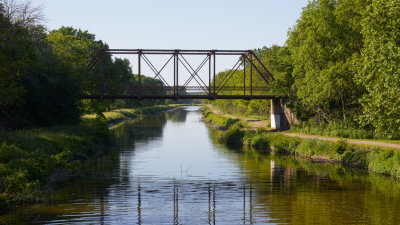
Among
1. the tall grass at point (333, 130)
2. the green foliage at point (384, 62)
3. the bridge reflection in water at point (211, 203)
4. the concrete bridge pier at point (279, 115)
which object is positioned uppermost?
the green foliage at point (384, 62)

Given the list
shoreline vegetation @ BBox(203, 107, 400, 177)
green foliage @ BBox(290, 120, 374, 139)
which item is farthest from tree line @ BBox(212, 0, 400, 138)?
shoreline vegetation @ BBox(203, 107, 400, 177)

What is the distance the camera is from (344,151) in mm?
40938

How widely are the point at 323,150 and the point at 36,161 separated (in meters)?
25.5

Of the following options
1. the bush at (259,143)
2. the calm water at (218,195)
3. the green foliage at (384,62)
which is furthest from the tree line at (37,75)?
the green foliage at (384,62)

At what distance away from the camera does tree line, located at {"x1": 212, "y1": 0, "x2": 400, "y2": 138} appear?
109 feet

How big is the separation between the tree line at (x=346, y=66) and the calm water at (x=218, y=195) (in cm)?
621

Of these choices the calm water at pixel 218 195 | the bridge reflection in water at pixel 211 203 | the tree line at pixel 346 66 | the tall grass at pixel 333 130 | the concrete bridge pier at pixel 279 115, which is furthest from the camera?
the concrete bridge pier at pixel 279 115

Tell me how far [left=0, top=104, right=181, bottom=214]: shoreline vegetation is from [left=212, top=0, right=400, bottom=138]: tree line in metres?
21.6

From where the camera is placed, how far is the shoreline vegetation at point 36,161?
2441 cm

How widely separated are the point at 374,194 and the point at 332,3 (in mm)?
29952

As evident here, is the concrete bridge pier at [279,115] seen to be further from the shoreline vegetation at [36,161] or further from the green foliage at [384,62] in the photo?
the green foliage at [384,62]

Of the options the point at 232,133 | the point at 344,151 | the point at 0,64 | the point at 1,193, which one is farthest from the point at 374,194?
the point at 232,133

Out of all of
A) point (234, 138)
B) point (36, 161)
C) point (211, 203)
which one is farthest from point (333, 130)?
point (36, 161)

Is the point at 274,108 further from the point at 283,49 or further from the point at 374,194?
the point at 374,194
